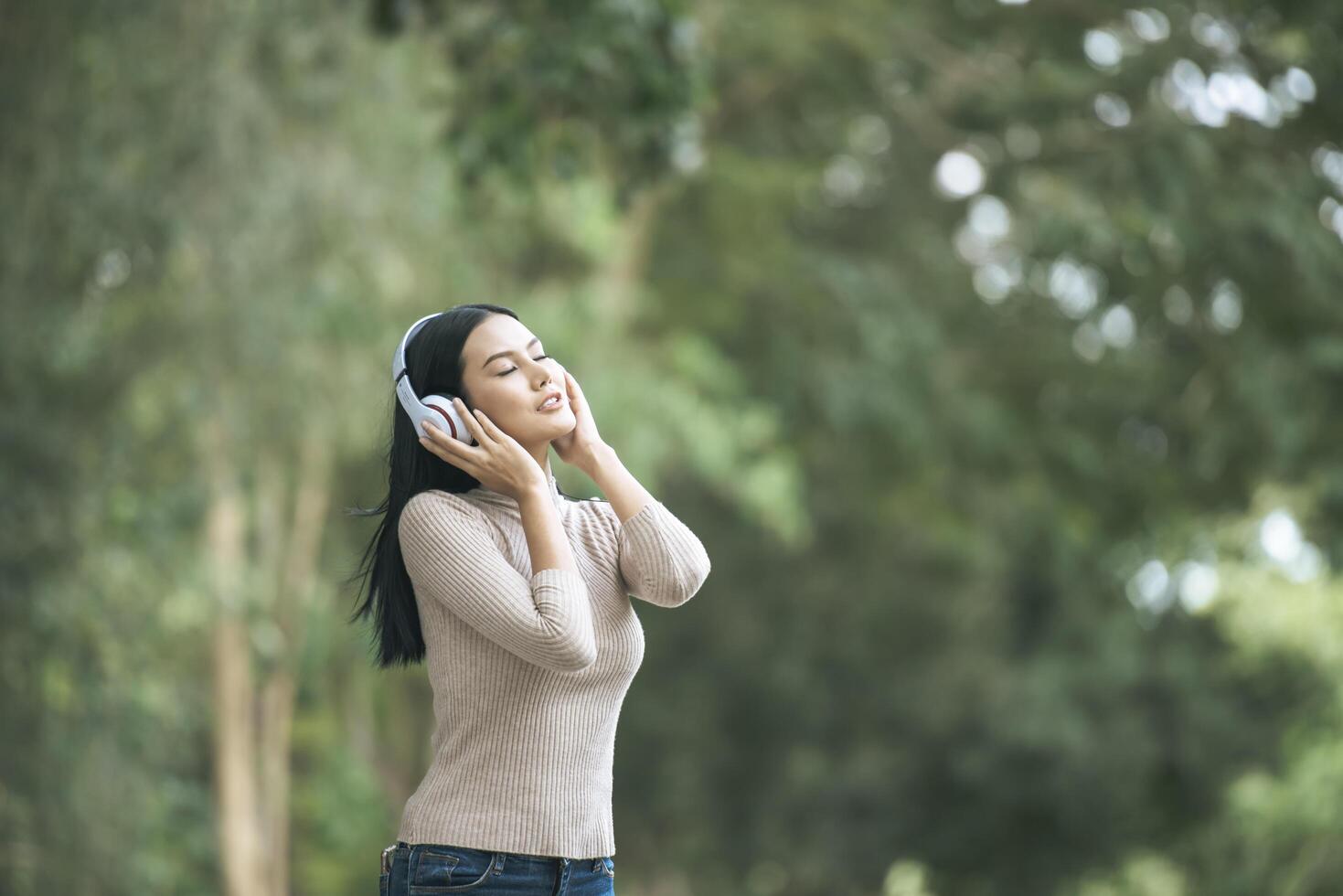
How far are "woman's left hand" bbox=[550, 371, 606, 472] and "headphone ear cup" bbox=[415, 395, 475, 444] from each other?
15cm

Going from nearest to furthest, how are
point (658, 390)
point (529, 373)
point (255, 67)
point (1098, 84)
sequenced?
point (529, 373) < point (255, 67) < point (1098, 84) < point (658, 390)

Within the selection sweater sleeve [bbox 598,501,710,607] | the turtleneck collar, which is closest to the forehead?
the turtleneck collar

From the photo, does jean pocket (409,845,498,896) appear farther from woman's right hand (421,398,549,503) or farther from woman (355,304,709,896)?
woman's right hand (421,398,549,503)

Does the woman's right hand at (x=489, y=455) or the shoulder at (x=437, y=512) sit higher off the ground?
the woman's right hand at (x=489, y=455)

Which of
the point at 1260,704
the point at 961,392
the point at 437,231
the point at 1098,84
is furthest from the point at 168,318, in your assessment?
the point at 1260,704

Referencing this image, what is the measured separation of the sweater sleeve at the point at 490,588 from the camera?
220 cm

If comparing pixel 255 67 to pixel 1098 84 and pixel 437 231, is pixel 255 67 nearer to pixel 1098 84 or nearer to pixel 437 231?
pixel 437 231

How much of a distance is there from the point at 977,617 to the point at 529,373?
16.4 meters

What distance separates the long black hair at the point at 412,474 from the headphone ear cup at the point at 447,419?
75mm

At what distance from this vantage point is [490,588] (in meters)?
2.23

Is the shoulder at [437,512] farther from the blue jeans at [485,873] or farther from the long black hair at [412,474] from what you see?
the blue jeans at [485,873]

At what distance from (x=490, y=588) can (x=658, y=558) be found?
269mm

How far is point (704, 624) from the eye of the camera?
20188mm

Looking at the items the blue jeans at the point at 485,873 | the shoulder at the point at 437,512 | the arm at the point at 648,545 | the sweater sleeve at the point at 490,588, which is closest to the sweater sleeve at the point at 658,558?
the arm at the point at 648,545
